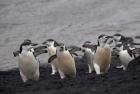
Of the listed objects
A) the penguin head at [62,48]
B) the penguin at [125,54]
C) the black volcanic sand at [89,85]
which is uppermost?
the penguin head at [62,48]

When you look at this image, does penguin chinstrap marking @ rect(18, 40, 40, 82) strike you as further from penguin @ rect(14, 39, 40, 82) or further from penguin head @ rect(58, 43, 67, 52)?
penguin head @ rect(58, 43, 67, 52)

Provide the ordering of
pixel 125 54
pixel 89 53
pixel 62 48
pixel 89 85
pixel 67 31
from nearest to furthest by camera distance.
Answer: pixel 89 85
pixel 62 48
pixel 125 54
pixel 89 53
pixel 67 31

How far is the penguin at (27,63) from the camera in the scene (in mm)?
8125

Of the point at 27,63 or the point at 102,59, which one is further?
the point at 102,59

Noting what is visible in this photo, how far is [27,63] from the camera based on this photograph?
26.7 feet

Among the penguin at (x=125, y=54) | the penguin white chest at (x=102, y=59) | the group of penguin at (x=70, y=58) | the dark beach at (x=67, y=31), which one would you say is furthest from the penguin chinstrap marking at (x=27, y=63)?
the penguin at (x=125, y=54)

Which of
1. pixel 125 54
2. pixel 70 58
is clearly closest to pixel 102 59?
pixel 125 54

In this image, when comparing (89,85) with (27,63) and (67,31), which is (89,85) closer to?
(27,63)

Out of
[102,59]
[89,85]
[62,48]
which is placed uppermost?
[62,48]

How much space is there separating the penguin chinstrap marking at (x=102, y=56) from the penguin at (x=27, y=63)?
0.90 meters

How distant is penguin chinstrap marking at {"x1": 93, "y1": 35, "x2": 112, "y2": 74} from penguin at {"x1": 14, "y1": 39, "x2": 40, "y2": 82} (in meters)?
0.90

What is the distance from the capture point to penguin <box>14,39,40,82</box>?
8.12m

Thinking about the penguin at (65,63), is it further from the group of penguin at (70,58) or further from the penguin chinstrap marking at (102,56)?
the penguin chinstrap marking at (102,56)

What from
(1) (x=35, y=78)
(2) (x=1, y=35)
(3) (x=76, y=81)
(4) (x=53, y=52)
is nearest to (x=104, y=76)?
(3) (x=76, y=81)
